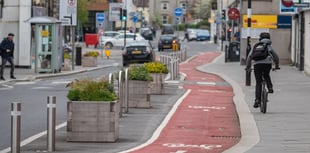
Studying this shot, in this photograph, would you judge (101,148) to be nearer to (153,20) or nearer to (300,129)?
(300,129)

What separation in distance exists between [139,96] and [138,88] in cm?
21

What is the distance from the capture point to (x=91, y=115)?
48.3ft

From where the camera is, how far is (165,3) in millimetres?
160875

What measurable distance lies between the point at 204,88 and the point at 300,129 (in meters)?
15.8

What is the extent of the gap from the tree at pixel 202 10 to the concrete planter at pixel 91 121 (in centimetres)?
13530

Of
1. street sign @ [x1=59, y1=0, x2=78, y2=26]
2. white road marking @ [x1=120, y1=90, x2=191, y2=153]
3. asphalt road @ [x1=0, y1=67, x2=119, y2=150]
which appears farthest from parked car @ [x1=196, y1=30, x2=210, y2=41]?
white road marking @ [x1=120, y1=90, x2=191, y2=153]

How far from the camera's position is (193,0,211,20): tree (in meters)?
151

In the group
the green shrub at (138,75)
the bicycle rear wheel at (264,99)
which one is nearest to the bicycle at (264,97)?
the bicycle rear wheel at (264,99)

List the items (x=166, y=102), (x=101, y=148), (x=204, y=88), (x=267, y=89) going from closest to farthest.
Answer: (x=101, y=148) → (x=267, y=89) → (x=166, y=102) → (x=204, y=88)

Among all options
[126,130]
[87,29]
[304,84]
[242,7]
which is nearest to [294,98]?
[304,84]

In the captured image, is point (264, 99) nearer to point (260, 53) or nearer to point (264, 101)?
point (264, 101)

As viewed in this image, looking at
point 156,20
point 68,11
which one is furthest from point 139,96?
point 156,20

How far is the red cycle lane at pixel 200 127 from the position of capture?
1442cm

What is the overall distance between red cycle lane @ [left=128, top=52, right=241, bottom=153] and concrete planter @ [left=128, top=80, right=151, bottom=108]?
0.85 meters
